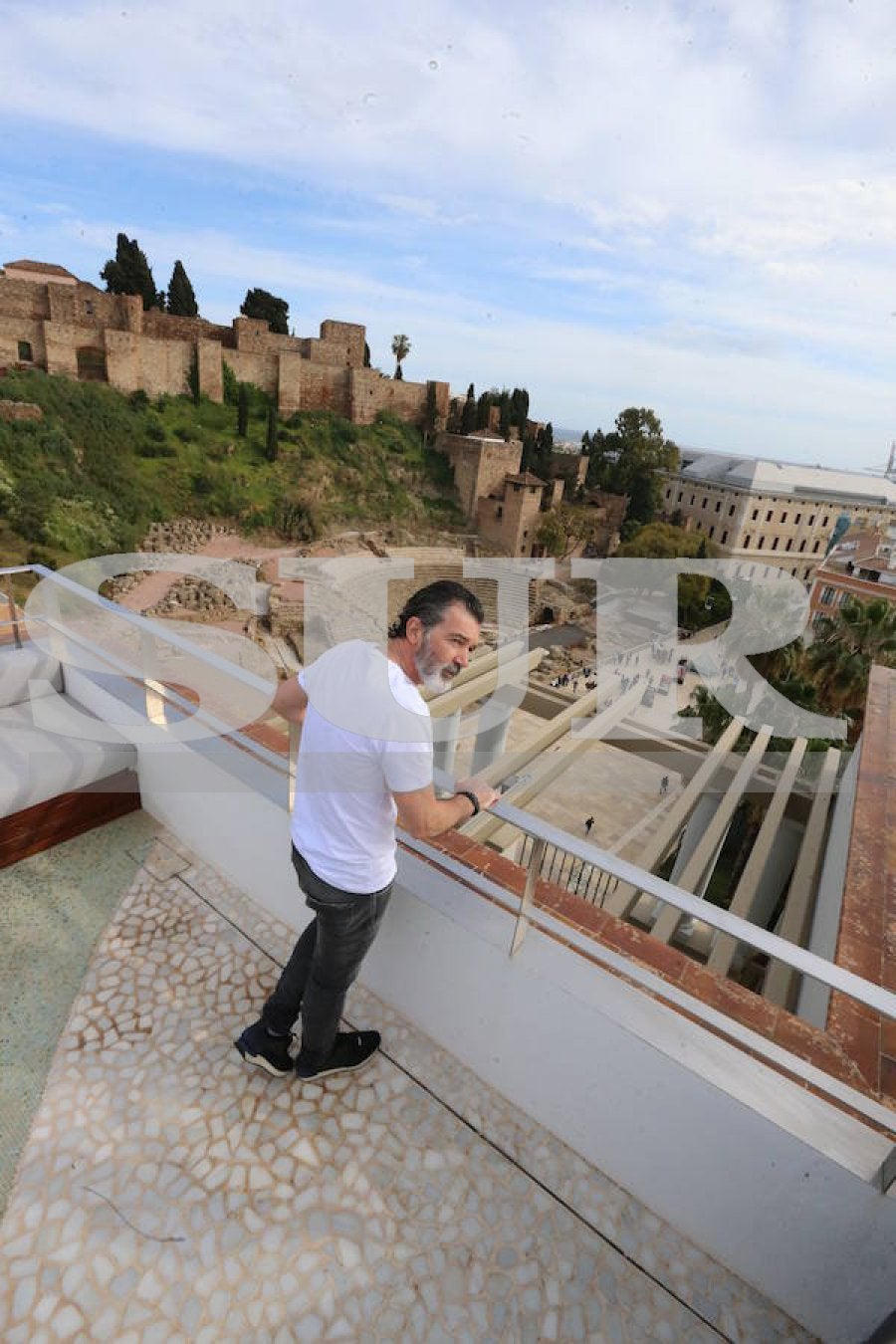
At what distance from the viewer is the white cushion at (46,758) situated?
2.24 meters

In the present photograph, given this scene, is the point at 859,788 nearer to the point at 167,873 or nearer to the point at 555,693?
the point at 167,873

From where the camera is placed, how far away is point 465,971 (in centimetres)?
176

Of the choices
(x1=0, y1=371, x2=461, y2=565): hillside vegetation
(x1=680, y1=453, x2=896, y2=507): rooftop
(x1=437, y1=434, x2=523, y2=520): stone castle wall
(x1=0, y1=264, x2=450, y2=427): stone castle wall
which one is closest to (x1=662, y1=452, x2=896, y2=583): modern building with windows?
(x1=680, y1=453, x2=896, y2=507): rooftop

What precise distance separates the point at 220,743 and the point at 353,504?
2737 cm

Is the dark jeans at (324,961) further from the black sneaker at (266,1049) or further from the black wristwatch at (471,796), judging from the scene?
the black wristwatch at (471,796)

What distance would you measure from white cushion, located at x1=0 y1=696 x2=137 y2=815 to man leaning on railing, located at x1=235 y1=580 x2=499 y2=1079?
126 cm

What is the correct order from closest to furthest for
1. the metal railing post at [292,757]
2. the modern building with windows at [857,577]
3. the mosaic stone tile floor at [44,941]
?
the mosaic stone tile floor at [44,941] → the metal railing post at [292,757] → the modern building with windows at [857,577]

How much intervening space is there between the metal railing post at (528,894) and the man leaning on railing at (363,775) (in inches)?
7.6

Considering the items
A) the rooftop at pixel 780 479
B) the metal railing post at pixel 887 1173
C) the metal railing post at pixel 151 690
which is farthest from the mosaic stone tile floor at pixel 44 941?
the rooftop at pixel 780 479

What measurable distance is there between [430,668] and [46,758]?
185 cm

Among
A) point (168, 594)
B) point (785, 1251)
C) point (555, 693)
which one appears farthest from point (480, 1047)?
point (168, 594)

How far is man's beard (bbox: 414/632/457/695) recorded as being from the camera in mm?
1376

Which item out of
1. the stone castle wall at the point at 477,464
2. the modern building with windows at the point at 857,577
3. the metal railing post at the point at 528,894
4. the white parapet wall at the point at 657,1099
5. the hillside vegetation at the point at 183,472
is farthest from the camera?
the stone castle wall at the point at 477,464

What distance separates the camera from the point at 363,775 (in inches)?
53.4
